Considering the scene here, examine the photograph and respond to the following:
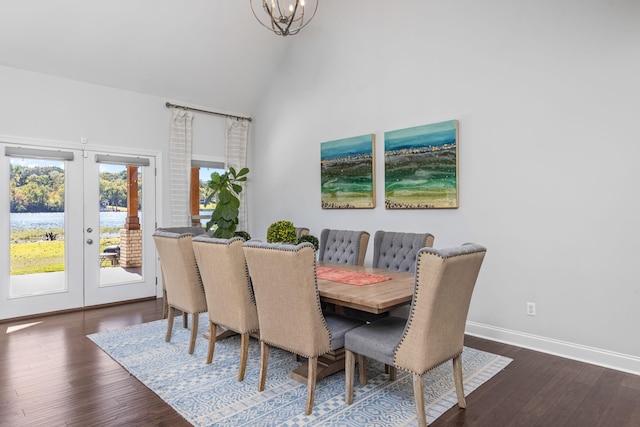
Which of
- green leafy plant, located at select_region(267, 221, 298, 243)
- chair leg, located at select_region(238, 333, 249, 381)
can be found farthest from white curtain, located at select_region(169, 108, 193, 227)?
chair leg, located at select_region(238, 333, 249, 381)

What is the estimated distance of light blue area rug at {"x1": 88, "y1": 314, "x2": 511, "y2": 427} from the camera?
2.33 m

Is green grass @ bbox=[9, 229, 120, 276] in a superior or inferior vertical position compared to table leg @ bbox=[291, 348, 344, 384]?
superior

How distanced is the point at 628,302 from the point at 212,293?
3.29 m

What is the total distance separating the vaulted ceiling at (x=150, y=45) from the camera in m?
4.29

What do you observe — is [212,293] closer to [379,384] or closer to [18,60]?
[379,384]

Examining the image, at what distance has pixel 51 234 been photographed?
4910mm

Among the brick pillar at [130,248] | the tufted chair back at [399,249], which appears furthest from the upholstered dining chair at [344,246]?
the brick pillar at [130,248]

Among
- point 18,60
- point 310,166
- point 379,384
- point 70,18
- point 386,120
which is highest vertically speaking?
point 70,18

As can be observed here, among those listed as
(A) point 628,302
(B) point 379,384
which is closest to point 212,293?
(B) point 379,384

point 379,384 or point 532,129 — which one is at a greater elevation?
point 532,129

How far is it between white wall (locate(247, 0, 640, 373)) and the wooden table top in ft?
4.64

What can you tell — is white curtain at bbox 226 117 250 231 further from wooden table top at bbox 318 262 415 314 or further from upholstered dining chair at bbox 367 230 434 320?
wooden table top at bbox 318 262 415 314

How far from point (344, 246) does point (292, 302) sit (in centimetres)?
177

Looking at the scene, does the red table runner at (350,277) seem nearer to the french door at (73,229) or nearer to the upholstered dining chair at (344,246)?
the upholstered dining chair at (344,246)
